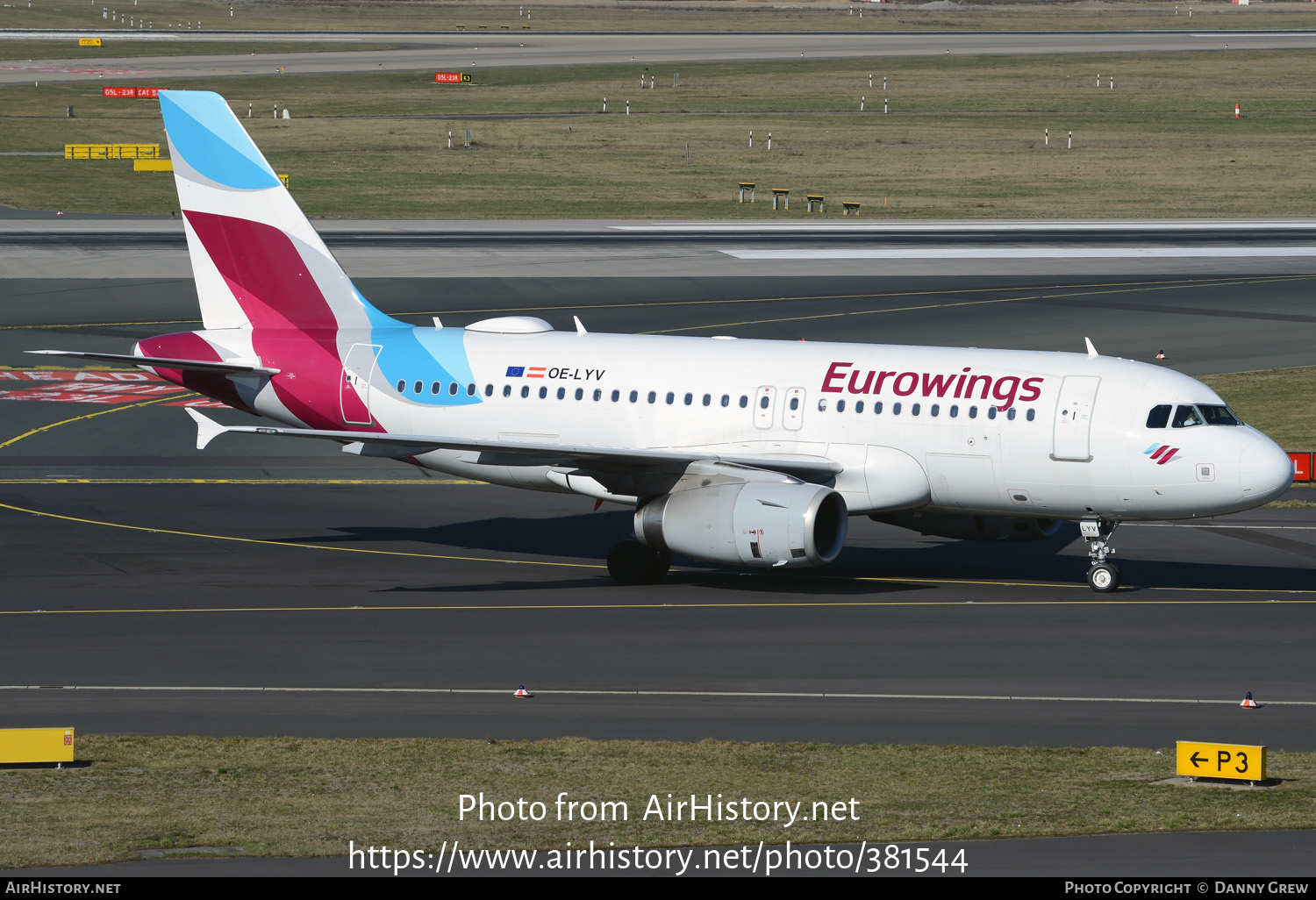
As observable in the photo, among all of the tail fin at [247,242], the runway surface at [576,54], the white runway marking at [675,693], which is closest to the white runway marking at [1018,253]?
the tail fin at [247,242]

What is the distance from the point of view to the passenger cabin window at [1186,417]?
1357 inches

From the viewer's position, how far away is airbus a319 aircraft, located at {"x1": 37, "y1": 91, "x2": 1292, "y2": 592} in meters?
Answer: 34.4

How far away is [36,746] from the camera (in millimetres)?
23031

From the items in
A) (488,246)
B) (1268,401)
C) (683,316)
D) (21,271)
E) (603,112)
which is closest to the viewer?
(1268,401)

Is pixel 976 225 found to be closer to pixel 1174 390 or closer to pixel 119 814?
pixel 1174 390

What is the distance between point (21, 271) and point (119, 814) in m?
64.5

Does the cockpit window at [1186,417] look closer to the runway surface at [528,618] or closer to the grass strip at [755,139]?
the runway surface at [528,618]

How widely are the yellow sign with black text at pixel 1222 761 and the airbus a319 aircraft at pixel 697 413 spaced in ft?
39.9

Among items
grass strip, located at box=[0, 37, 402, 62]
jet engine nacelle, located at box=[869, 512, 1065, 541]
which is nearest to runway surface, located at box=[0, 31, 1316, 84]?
grass strip, located at box=[0, 37, 402, 62]

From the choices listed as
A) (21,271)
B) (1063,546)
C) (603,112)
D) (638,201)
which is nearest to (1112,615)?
(1063,546)

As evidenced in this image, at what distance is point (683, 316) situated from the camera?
232ft

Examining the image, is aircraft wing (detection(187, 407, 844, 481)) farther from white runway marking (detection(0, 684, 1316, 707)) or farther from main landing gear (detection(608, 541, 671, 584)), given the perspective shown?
white runway marking (detection(0, 684, 1316, 707))

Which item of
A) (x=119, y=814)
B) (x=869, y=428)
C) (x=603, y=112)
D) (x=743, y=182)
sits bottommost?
(x=119, y=814)

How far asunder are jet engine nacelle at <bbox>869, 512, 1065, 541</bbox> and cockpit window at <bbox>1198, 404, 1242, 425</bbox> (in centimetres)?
443
